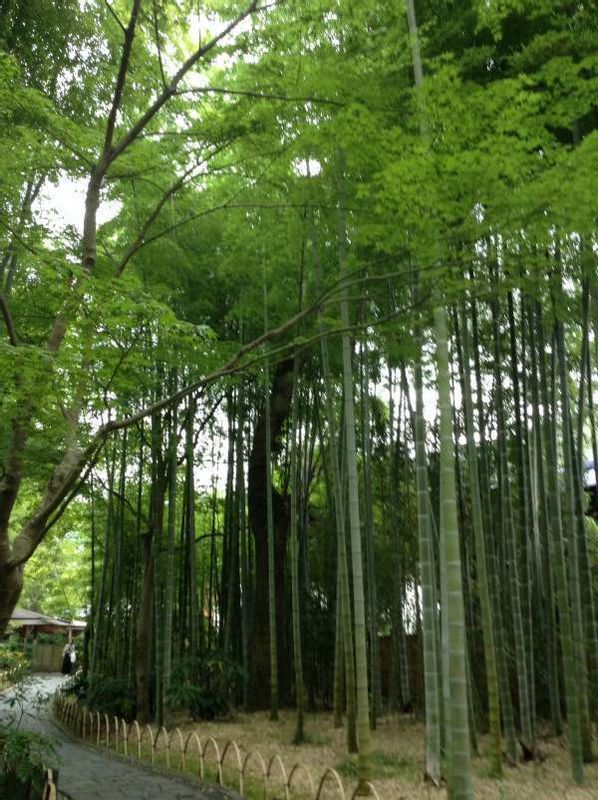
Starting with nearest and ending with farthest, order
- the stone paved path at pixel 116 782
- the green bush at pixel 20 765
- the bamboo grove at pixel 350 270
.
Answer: the bamboo grove at pixel 350 270 → the green bush at pixel 20 765 → the stone paved path at pixel 116 782

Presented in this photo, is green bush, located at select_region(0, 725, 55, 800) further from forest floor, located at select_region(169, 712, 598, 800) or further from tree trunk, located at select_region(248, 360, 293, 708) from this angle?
tree trunk, located at select_region(248, 360, 293, 708)

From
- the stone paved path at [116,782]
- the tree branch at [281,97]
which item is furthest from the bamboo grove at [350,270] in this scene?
the stone paved path at [116,782]

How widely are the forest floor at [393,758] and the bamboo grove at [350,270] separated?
0.16m

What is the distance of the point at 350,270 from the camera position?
15.8 feet

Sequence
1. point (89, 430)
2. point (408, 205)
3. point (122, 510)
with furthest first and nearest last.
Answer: point (122, 510)
point (89, 430)
point (408, 205)

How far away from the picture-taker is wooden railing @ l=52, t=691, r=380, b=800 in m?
4.02

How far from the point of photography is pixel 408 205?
316cm

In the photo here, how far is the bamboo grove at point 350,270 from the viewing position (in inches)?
128

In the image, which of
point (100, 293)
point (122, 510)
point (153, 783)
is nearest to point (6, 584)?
point (100, 293)

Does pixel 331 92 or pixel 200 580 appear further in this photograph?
pixel 200 580

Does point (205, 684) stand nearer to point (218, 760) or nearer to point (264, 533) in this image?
point (264, 533)

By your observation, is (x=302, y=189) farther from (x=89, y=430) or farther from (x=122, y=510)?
(x=122, y=510)

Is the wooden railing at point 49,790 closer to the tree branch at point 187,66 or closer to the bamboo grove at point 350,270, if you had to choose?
the bamboo grove at point 350,270

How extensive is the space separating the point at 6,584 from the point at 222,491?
23.0 feet
